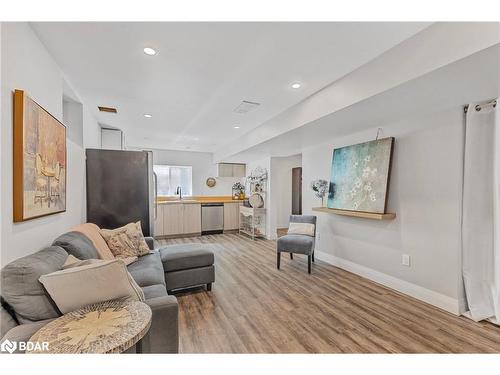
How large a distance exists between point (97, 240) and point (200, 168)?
4841mm

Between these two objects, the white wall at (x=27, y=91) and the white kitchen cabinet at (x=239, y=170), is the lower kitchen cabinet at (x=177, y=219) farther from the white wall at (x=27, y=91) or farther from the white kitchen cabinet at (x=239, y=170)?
the white wall at (x=27, y=91)

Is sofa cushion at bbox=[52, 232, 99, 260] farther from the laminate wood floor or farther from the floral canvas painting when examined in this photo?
the floral canvas painting

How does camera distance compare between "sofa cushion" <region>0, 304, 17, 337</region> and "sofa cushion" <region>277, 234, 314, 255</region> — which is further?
"sofa cushion" <region>277, 234, 314, 255</region>

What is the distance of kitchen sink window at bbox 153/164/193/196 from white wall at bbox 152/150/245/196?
0.40 feet

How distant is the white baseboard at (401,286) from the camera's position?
2.34 metres

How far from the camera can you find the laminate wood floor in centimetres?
181

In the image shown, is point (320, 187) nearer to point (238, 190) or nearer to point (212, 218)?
point (212, 218)

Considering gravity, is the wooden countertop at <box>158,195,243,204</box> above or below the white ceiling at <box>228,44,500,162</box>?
below

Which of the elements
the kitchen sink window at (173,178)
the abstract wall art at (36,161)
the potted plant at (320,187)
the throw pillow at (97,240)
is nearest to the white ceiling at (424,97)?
the potted plant at (320,187)
